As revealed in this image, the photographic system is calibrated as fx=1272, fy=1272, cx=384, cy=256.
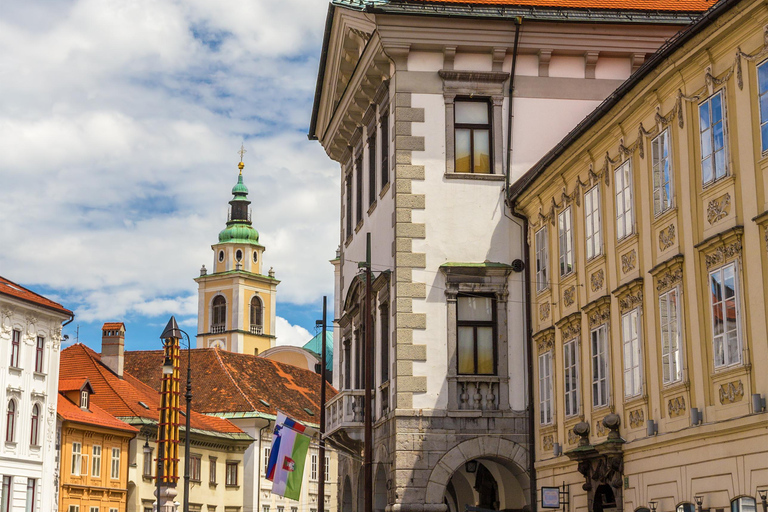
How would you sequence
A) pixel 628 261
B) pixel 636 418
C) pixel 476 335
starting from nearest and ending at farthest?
pixel 636 418 → pixel 628 261 → pixel 476 335

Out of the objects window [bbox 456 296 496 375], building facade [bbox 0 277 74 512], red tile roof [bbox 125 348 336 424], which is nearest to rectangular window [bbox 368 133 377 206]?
window [bbox 456 296 496 375]

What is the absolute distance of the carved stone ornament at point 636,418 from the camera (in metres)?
21.6

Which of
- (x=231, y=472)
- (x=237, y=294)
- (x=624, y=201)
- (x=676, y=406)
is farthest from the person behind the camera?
(x=237, y=294)

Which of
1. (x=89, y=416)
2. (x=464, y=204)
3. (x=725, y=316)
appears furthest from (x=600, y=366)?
(x=89, y=416)

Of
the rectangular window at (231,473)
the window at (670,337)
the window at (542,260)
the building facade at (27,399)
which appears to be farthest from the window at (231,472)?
the window at (670,337)

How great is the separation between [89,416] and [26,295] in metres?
7.15

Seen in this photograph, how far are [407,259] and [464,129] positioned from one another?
11.2 ft

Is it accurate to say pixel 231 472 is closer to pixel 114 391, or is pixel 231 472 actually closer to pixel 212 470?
pixel 212 470

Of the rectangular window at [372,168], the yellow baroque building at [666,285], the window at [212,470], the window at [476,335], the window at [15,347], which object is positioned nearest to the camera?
the yellow baroque building at [666,285]

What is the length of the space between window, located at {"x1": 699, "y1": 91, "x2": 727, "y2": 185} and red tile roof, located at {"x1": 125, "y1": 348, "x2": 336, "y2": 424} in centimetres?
6100

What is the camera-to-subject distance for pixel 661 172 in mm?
21094

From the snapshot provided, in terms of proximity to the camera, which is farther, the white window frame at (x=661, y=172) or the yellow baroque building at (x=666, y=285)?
the white window frame at (x=661, y=172)

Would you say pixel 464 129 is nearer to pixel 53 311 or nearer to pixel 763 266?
pixel 763 266

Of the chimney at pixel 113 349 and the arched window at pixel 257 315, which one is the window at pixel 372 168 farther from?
the arched window at pixel 257 315
